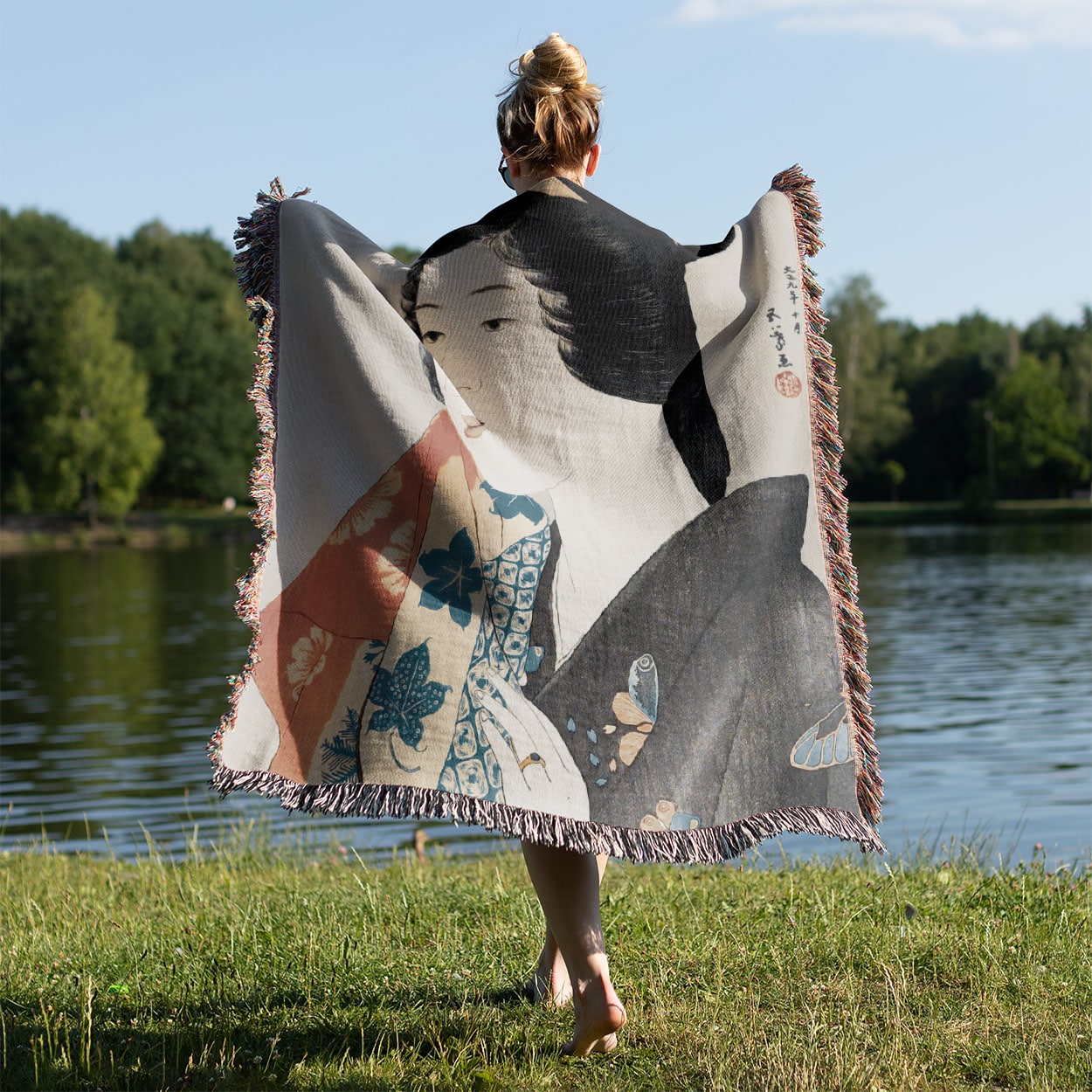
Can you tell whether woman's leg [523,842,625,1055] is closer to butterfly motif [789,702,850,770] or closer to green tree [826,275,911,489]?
butterfly motif [789,702,850,770]

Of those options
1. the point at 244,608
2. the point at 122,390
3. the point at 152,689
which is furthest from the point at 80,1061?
the point at 122,390

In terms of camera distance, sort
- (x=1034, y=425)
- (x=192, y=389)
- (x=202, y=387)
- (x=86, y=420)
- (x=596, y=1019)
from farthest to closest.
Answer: (x=1034, y=425) → (x=192, y=389) → (x=202, y=387) → (x=86, y=420) → (x=596, y=1019)

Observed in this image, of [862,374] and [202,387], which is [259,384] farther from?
[862,374]

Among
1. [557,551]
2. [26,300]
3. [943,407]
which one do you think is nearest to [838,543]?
[557,551]

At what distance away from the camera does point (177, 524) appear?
49844 mm

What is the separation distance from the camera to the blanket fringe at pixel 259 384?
2.86 metres

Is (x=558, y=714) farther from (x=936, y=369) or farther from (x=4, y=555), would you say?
(x=936, y=369)

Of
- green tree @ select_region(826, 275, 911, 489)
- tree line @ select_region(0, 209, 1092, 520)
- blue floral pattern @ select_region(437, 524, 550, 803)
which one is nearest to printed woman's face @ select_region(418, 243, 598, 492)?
blue floral pattern @ select_region(437, 524, 550, 803)

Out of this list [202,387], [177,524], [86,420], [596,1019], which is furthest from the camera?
[202,387]

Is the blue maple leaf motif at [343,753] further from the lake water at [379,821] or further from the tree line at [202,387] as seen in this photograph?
the tree line at [202,387]

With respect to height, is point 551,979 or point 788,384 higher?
point 788,384

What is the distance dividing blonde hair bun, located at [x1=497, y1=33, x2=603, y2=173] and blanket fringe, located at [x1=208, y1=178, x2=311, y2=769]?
55 centimetres

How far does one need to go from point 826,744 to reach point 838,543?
1.49 ft

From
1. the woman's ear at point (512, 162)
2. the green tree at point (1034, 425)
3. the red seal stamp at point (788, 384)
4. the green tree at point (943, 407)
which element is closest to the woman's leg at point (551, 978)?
the red seal stamp at point (788, 384)
